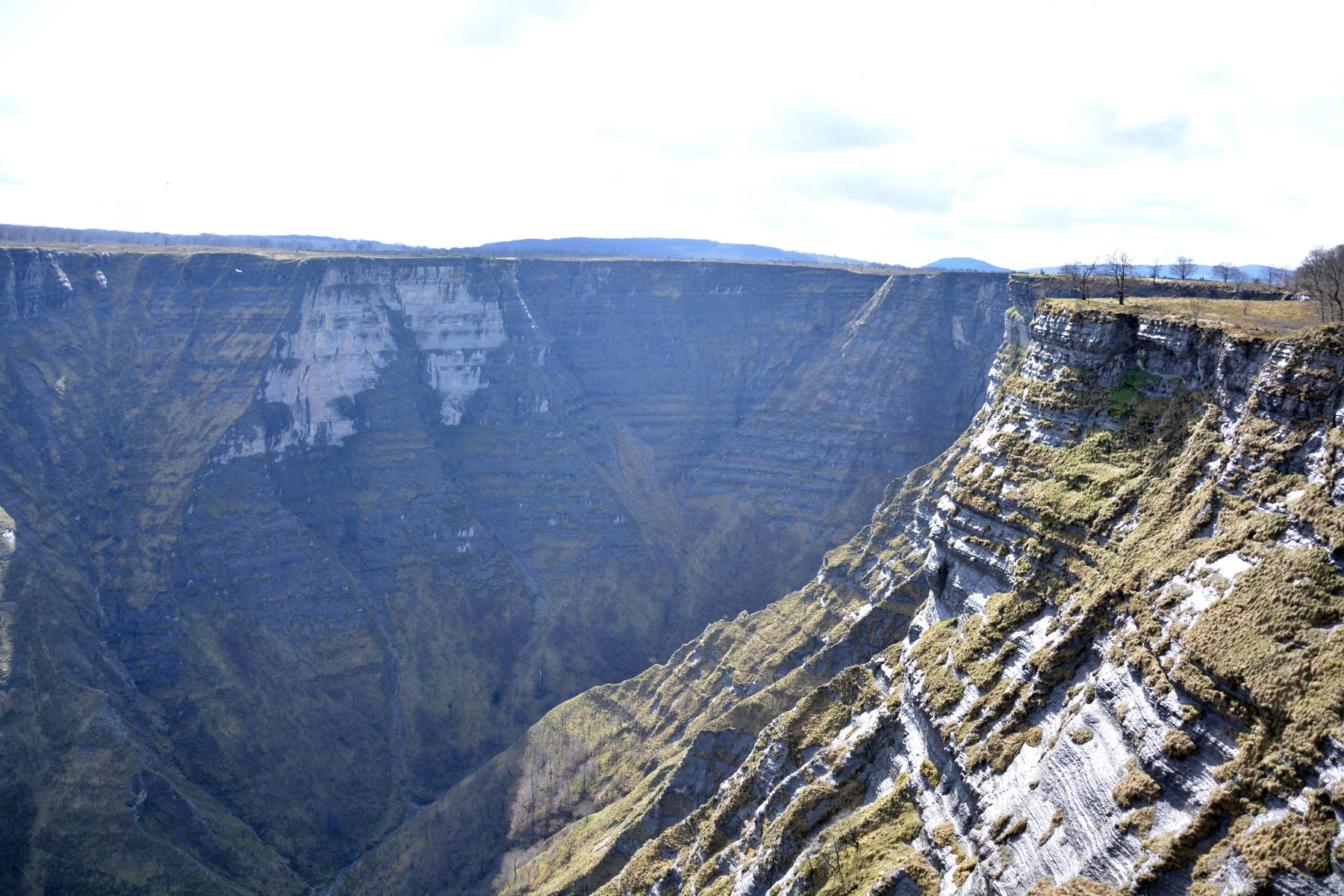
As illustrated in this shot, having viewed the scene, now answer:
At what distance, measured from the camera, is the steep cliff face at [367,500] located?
326 feet

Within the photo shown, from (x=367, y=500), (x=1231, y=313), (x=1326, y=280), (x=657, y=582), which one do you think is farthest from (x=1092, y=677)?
(x=367, y=500)

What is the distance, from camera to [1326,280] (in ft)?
203

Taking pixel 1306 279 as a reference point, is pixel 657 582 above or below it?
below

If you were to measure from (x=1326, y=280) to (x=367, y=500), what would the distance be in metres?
119

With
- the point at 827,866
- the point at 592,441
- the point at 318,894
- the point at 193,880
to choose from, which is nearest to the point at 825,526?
the point at 592,441

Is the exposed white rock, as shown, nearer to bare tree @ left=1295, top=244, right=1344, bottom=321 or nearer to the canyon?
the canyon

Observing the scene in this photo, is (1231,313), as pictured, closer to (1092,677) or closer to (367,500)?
(1092,677)

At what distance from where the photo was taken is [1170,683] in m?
29.2

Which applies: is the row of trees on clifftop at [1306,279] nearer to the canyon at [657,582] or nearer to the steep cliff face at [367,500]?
the canyon at [657,582]

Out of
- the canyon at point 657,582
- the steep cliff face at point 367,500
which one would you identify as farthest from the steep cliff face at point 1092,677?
the steep cliff face at point 367,500

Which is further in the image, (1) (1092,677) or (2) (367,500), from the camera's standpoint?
(2) (367,500)

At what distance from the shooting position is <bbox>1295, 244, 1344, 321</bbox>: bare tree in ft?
151

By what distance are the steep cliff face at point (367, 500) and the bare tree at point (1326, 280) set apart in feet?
240

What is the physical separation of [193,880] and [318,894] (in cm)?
1269
